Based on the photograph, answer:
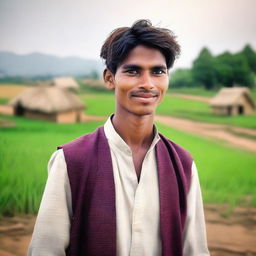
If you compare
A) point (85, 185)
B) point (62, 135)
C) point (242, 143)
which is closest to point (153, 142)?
point (85, 185)

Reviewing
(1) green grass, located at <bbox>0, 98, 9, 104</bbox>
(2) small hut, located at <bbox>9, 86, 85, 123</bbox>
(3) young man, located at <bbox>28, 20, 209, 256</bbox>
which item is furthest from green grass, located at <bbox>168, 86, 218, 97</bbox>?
(3) young man, located at <bbox>28, 20, 209, 256</bbox>

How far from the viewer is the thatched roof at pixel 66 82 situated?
3.65 metres

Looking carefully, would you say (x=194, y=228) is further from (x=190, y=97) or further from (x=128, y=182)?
(x=190, y=97)

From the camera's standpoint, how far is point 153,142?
1179 mm

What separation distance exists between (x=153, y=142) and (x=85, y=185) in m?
0.27

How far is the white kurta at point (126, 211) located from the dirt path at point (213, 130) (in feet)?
8.81

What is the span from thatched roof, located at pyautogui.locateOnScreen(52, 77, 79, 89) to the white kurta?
Result: 8.42 ft

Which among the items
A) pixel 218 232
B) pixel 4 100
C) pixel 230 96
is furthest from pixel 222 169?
pixel 4 100

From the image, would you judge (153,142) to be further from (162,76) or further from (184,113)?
(184,113)

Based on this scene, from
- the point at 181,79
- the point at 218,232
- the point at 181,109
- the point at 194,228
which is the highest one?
the point at 181,79

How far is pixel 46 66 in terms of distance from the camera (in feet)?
12.0

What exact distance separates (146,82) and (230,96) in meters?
3.11

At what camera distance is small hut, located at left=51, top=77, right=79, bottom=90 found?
3.65 metres

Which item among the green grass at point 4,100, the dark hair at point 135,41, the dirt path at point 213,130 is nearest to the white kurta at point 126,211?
the dark hair at point 135,41
